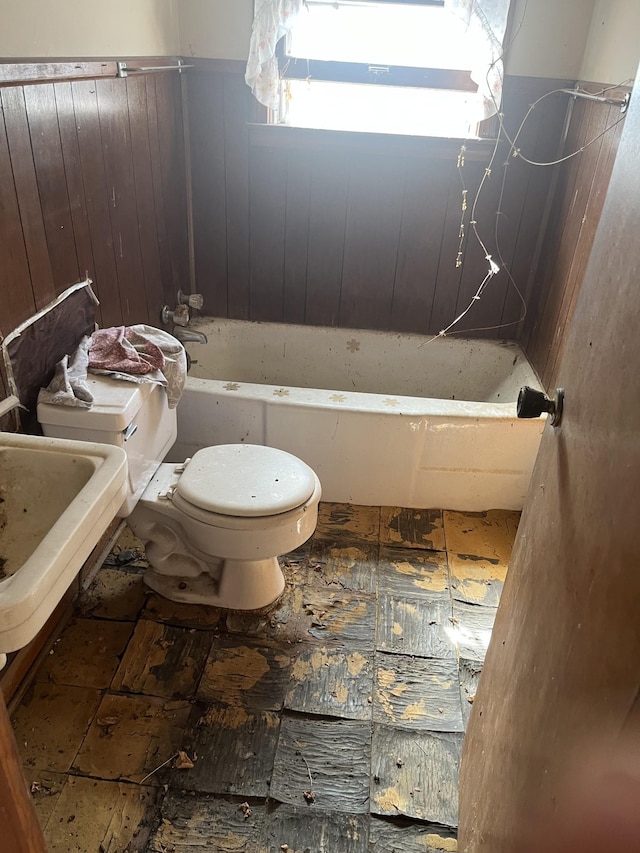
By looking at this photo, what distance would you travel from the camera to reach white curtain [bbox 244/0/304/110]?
91.7 inches

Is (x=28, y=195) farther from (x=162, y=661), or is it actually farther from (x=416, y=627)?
(x=416, y=627)

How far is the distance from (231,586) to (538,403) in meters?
1.25

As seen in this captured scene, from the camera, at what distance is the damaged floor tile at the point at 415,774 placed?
1.45 metres

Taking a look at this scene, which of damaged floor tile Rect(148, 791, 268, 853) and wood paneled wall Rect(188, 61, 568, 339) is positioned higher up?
wood paneled wall Rect(188, 61, 568, 339)

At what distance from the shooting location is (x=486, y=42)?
2.27 m

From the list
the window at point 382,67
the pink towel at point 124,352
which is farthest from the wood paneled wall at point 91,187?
the window at point 382,67

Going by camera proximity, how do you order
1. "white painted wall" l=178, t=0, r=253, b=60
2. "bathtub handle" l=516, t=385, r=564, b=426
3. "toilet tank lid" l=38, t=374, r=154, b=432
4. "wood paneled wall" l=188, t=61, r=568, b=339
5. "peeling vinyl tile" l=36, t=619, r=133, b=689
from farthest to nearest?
"wood paneled wall" l=188, t=61, r=568, b=339, "white painted wall" l=178, t=0, r=253, b=60, "peeling vinyl tile" l=36, t=619, r=133, b=689, "toilet tank lid" l=38, t=374, r=154, b=432, "bathtub handle" l=516, t=385, r=564, b=426

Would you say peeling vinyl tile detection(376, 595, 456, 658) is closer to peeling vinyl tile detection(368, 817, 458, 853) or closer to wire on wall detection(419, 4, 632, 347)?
peeling vinyl tile detection(368, 817, 458, 853)

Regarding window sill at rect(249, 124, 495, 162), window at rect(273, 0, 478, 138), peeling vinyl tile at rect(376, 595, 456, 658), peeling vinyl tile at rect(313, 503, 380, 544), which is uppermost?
window at rect(273, 0, 478, 138)

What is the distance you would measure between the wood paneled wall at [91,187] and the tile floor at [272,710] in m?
0.95

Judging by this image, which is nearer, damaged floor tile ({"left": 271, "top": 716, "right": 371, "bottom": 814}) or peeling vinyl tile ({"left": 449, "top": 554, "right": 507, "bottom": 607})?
damaged floor tile ({"left": 271, "top": 716, "right": 371, "bottom": 814})

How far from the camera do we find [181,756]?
1.53 meters

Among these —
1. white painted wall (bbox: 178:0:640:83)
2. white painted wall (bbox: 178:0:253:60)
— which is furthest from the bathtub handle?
white painted wall (bbox: 178:0:253:60)

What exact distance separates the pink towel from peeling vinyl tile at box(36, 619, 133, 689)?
76 centimetres
